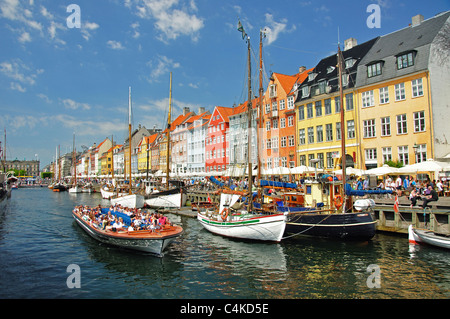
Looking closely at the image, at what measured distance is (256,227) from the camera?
2148cm

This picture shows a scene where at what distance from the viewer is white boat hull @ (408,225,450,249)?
1801 cm

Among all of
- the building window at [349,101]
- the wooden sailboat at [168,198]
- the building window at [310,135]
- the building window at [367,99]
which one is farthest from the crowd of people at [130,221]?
the building window at [349,101]

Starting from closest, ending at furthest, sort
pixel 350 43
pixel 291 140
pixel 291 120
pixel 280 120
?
pixel 350 43 < pixel 291 140 < pixel 291 120 < pixel 280 120

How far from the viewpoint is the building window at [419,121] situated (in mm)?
33531

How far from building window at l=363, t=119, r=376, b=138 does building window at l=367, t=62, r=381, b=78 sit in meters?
5.49

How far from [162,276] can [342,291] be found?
7.81m

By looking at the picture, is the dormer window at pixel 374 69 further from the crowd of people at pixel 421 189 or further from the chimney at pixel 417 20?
the crowd of people at pixel 421 189

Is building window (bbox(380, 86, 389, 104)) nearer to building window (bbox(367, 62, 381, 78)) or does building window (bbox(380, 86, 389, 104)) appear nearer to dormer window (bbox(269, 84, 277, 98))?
building window (bbox(367, 62, 381, 78))

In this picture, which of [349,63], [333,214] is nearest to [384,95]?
[349,63]

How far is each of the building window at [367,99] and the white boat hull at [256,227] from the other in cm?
2448

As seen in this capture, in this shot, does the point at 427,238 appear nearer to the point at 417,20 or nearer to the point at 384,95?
the point at 384,95

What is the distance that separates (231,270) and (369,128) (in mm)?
29822
